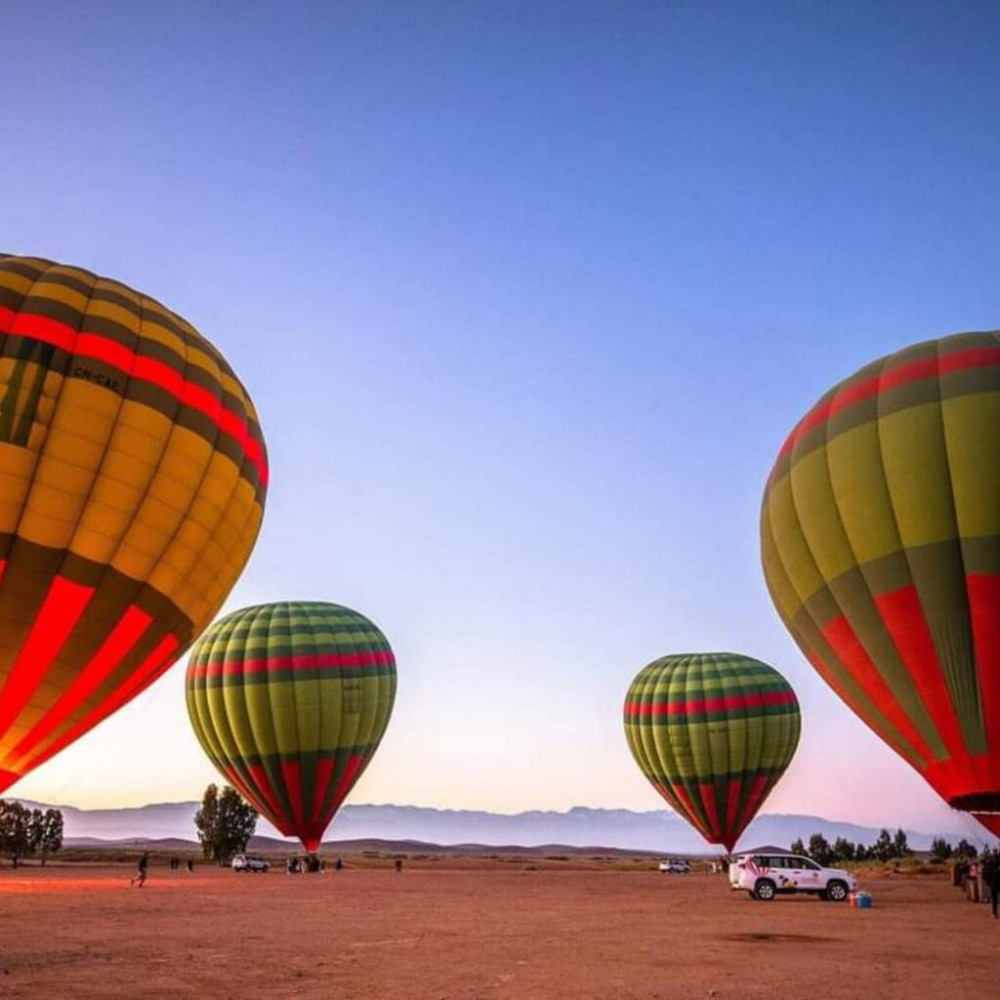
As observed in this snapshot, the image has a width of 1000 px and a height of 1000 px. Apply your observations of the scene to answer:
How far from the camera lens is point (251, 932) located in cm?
1748

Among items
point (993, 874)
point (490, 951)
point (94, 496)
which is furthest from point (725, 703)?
point (94, 496)

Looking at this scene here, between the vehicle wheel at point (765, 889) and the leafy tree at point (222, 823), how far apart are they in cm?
5976

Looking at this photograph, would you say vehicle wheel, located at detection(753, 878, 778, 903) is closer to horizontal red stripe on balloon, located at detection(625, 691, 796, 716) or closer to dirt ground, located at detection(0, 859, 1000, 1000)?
dirt ground, located at detection(0, 859, 1000, 1000)

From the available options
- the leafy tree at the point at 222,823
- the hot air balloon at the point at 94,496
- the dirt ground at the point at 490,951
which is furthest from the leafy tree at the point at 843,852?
the hot air balloon at the point at 94,496

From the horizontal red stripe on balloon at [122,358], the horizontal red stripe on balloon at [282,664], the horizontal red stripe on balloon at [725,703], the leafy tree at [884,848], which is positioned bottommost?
the leafy tree at [884,848]

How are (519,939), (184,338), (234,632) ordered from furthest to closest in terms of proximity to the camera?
(234,632), (184,338), (519,939)

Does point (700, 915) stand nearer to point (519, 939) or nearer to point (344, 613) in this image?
point (519, 939)

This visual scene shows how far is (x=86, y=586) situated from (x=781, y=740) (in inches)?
1348

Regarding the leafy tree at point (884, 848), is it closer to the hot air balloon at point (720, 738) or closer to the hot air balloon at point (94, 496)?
the hot air balloon at point (720, 738)

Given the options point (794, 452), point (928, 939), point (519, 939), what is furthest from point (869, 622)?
point (519, 939)

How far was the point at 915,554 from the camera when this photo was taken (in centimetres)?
1956

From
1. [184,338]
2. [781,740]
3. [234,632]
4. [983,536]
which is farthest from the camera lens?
[781,740]

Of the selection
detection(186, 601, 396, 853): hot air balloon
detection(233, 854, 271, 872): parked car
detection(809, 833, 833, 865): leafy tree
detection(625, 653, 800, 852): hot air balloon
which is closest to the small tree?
detection(233, 854, 271, 872): parked car

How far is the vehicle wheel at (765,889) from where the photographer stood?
2803 centimetres
